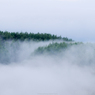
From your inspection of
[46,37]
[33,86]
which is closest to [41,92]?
[33,86]

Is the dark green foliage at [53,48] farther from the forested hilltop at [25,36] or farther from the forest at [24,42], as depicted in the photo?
the forested hilltop at [25,36]

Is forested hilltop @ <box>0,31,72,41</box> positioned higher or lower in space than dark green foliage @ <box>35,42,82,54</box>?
higher

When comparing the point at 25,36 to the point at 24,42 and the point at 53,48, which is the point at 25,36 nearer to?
the point at 24,42

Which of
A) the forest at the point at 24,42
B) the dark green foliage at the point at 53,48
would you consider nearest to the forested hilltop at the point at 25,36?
the forest at the point at 24,42

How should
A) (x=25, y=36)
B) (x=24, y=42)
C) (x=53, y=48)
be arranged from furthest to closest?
1. (x=25, y=36)
2. (x=24, y=42)
3. (x=53, y=48)

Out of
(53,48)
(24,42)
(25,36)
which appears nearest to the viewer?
(53,48)

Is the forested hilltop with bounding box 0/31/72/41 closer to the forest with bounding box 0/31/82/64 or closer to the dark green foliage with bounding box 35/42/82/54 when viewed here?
the forest with bounding box 0/31/82/64

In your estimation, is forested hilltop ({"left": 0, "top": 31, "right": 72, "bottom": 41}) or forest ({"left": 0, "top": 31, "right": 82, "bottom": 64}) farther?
forested hilltop ({"left": 0, "top": 31, "right": 72, "bottom": 41})

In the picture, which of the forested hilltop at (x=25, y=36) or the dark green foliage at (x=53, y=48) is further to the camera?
the forested hilltop at (x=25, y=36)

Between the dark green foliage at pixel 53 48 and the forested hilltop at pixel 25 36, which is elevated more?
the forested hilltop at pixel 25 36

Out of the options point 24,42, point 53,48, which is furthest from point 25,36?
point 53,48

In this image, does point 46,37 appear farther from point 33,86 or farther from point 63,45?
point 33,86

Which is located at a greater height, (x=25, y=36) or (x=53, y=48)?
(x=25, y=36)

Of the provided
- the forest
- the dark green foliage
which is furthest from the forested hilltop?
the dark green foliage
